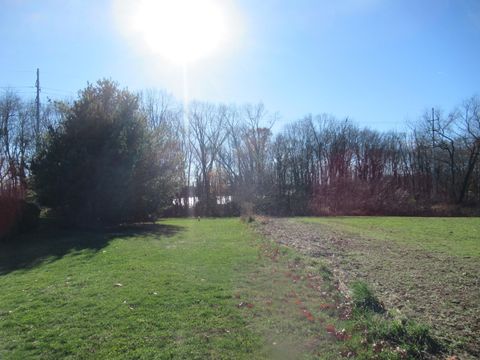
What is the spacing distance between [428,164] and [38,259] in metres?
50.6

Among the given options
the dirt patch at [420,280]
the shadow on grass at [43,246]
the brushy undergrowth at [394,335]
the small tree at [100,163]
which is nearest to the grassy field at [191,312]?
the brushy undergrowth at [394,335]

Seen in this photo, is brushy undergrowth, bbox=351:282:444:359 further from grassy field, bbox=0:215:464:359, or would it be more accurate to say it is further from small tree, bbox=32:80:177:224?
small tree, bbox=32:80:177:224

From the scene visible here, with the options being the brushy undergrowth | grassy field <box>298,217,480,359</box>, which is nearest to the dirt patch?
grassy field <box>298,217,480,359</box>

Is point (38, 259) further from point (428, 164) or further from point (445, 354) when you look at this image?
point (428, 164)

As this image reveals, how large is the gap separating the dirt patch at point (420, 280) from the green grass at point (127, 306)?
2178 millimetres

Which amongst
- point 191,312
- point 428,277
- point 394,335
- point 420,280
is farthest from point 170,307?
point 428,277

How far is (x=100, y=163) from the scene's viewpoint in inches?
693

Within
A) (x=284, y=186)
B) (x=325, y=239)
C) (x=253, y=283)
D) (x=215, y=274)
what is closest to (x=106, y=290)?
(x=215, y=274)

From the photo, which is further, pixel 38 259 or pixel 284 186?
pixel 284 186

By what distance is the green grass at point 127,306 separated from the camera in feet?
14.3

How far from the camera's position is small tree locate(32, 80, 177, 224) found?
57.3 ft

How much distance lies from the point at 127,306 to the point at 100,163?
13.1 metres

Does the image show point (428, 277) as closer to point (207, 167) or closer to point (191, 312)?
point (191, 312)

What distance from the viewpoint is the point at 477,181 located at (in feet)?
149
